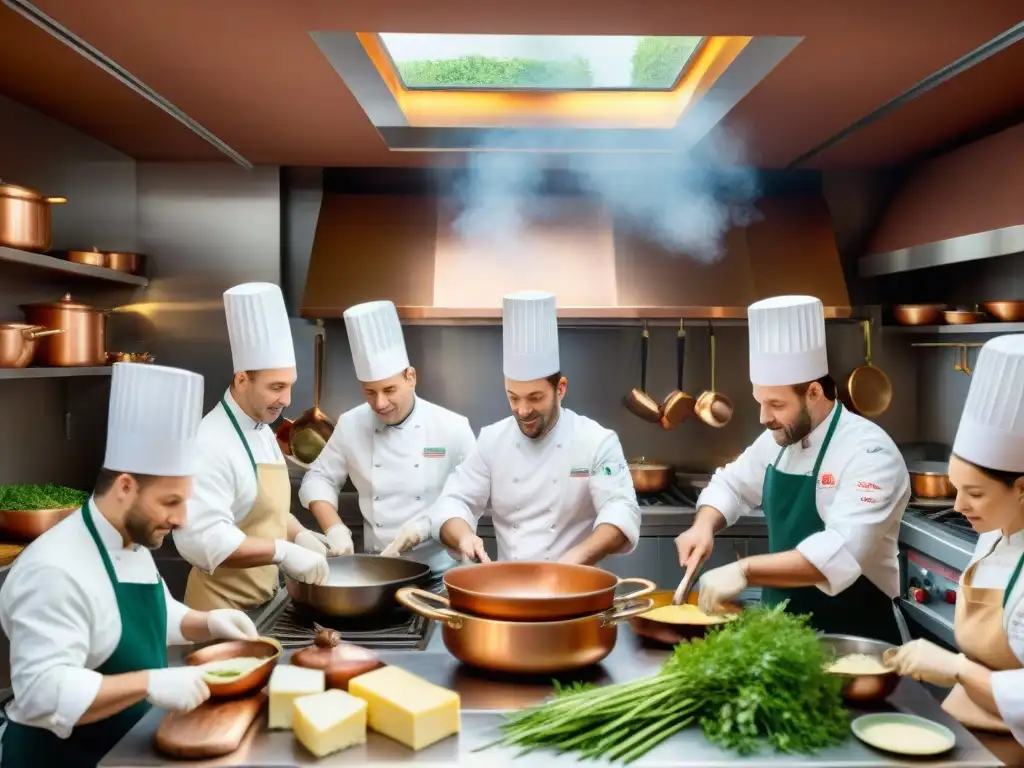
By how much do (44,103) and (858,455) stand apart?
3195 mm

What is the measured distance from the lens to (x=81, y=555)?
1.69 m

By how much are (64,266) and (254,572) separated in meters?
1.45

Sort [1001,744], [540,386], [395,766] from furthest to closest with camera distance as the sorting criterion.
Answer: [540,386], [1001,744], [395,766]

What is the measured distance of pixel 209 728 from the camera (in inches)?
59.5

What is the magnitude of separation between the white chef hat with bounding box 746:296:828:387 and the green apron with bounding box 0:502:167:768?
1.72 metres

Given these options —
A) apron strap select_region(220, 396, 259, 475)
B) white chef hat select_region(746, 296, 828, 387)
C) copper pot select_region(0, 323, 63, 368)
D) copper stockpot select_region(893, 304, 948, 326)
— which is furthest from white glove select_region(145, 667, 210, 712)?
copper stockpot select_region(893, 304, 948, 326)

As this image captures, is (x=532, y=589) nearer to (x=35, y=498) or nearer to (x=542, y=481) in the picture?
(x=542, y=481)

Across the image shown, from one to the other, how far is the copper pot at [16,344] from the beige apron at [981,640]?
9.28 ft

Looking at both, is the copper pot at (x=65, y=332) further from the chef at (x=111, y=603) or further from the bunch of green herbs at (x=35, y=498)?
the chef at (x=111, y=603)

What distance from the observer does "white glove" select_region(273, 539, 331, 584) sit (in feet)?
7.18

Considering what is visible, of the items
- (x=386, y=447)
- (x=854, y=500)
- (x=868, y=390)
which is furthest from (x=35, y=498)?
(x=868, y=390)

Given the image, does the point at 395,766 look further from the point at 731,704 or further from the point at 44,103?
the point at 44,103

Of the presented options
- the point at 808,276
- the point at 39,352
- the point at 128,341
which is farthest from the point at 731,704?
the point at 128,341

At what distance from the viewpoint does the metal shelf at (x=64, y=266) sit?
116 inches
